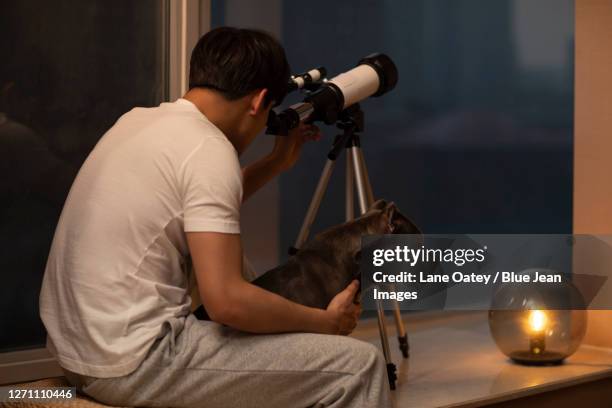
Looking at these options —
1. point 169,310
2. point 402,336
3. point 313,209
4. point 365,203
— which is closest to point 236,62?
point 169,310

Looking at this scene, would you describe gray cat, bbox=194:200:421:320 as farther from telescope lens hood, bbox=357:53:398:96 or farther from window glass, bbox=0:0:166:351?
window glass, bbox=0:0:166:351

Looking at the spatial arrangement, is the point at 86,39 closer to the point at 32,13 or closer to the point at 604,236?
the point at 32,13

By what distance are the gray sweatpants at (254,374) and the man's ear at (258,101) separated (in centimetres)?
47

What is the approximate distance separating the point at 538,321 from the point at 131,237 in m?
1.45

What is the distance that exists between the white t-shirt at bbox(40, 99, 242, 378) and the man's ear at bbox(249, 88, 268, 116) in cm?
14

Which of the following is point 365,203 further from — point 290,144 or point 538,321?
point 538,321

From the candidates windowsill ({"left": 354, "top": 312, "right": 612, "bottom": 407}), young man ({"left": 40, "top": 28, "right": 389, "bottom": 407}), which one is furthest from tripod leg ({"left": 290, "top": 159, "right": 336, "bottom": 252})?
young man ({"left": 40, "top": 28, "right": 389, "bottom": 407})

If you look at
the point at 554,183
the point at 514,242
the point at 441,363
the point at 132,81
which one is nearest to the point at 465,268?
the point at 441,363

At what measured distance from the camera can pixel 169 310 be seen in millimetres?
1611

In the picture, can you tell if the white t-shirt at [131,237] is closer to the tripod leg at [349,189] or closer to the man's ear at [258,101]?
the man's ear at [258,101]

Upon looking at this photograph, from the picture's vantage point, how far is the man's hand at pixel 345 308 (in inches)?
67.4

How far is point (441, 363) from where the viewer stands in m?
2.67

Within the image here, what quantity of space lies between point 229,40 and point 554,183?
10.8ft

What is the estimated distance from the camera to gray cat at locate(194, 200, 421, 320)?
5.93ft
